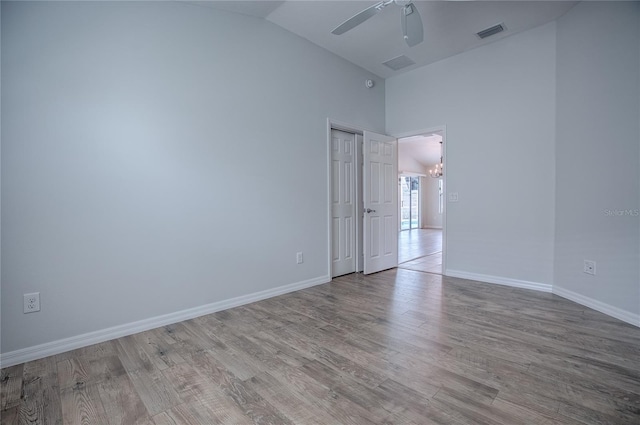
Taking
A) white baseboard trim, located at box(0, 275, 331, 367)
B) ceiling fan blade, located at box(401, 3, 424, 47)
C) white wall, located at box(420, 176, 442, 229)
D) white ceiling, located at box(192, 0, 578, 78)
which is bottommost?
white baseboard trim, located at box(0, 275, 331, 367)

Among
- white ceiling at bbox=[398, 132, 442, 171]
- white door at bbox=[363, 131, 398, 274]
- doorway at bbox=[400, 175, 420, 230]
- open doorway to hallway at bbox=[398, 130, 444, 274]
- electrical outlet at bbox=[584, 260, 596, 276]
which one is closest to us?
electrical outlet at bbox=[584, 260, 596, 276]

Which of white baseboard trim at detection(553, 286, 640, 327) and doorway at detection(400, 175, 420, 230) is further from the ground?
doorway at detection(400, 175, 420, 230)

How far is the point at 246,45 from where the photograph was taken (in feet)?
9.79

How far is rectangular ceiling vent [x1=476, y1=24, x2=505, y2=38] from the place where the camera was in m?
3.24

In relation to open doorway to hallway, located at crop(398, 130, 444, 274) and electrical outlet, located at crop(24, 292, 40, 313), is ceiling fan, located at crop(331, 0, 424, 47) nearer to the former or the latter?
electrical outlet, located at crop(24, 292, 40, 313)

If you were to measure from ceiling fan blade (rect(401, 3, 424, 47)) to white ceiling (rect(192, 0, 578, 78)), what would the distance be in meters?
0.47

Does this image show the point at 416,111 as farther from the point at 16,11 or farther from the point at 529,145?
the point at 16,11

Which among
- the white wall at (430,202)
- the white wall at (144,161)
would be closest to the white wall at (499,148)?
the white wall at (144,161)

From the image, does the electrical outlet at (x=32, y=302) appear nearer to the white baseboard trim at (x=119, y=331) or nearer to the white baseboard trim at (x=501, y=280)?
the white baseboard trim at (x=119, y=331)

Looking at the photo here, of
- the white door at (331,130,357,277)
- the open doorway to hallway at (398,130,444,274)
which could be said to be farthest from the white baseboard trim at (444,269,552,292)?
the open doorway to hallway at (398,130,444,274)

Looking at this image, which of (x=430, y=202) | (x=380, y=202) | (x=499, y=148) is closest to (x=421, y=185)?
(x=430, y=202)

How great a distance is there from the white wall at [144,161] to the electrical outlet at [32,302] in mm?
33

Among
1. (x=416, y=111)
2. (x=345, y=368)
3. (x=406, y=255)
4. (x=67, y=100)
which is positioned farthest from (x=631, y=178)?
(x=67, y=100)

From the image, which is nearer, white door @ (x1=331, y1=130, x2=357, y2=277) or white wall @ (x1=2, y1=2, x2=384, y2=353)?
white wall @ (x1=2, y1=2, x2=384, y2=353)
